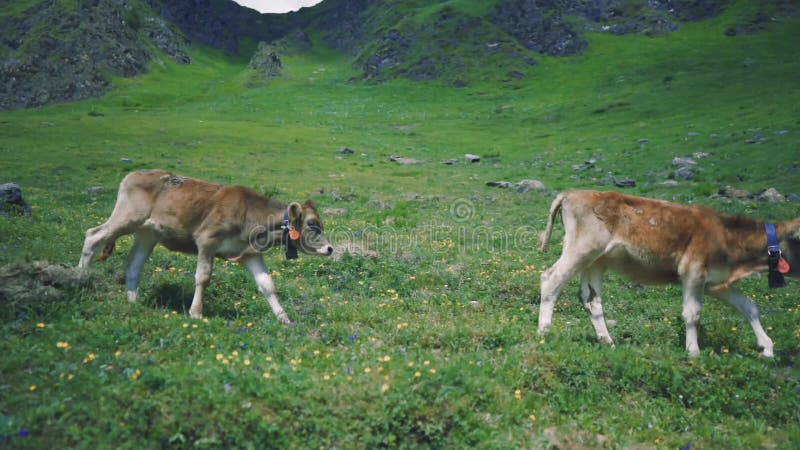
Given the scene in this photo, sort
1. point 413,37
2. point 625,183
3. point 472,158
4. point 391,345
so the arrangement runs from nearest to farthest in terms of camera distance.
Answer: point 391,345 → point 625,183 → point 472,158 → point 413,37

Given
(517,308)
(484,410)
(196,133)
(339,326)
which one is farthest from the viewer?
(196,133)

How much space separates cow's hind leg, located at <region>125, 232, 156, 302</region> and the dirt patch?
23.2 inches

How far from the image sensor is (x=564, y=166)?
122ft

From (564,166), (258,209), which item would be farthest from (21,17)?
(258,209)

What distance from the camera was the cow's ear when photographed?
10.4 m

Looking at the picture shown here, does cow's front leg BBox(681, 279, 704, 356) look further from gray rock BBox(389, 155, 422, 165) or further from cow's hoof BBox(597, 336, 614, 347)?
gray rock BBox(389, 155, 422, 165)

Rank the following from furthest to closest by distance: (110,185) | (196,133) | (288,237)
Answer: (196,133), (110,185), (288,237)

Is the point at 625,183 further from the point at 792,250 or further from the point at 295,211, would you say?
the point at 295,211

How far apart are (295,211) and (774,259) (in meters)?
8.45

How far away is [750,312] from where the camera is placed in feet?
31.3

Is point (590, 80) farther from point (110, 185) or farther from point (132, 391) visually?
point (132, 391)

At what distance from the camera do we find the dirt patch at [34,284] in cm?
857

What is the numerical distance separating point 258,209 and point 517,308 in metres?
5.49

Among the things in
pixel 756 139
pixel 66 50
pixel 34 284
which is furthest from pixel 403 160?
pixel 66 50
